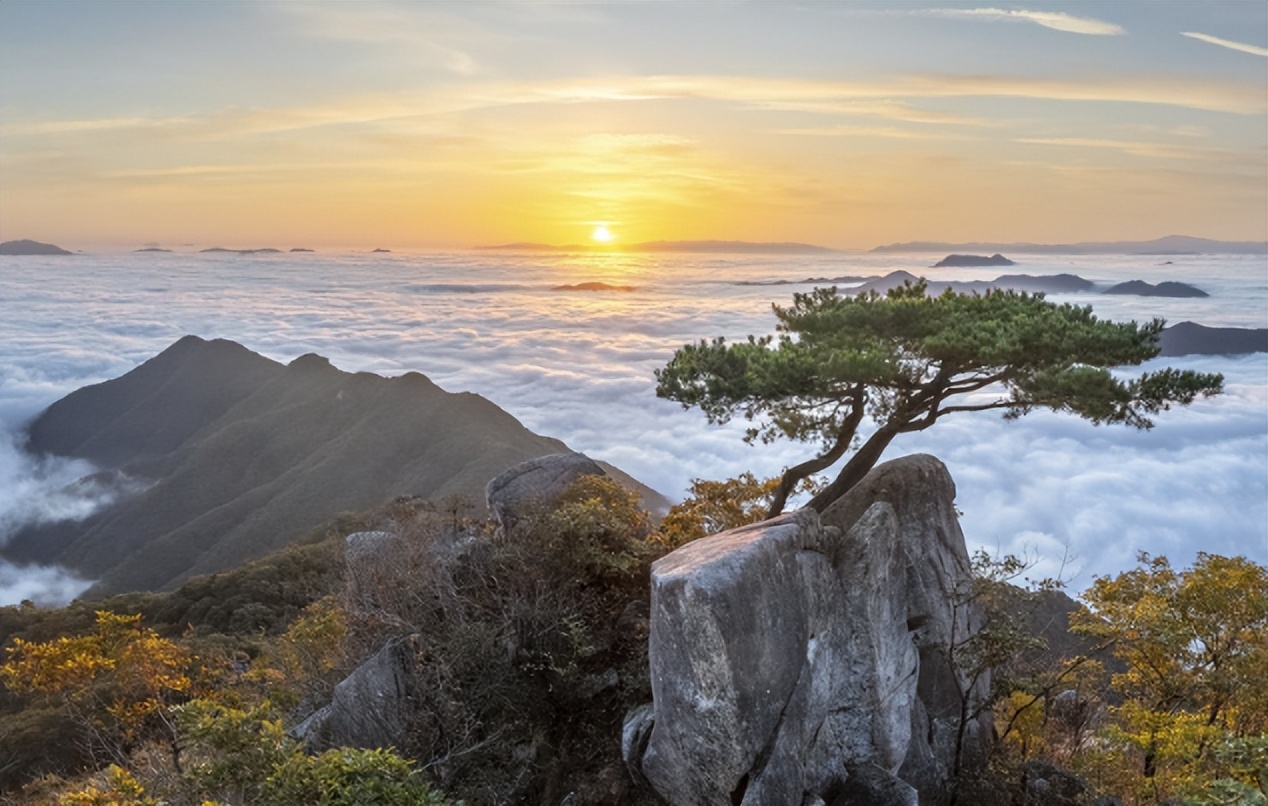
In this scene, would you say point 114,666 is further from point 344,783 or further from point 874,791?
point 874,791

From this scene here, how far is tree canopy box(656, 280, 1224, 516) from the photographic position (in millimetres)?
15359

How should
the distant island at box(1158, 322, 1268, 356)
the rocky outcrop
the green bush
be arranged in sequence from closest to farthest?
the green bush < the rocky outcrop < the distant island at box(1158, 322, 1268, 356)

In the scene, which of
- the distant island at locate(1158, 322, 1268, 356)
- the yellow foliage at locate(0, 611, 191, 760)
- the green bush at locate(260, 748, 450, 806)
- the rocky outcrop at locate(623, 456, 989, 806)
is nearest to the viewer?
the green bush at locate(260, 748, 450, 806)

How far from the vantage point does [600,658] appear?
16938 mm

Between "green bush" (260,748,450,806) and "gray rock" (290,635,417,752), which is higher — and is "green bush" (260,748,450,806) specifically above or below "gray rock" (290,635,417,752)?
above

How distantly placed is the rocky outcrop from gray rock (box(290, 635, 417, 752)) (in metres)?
4.27

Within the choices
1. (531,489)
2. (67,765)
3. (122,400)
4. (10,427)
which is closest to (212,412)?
(122,400)

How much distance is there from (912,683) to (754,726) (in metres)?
4.66

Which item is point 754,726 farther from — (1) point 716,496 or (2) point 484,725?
(1) point 716,496

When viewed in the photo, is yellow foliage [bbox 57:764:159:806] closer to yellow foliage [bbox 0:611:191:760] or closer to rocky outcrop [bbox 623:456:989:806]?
rocky outcrop [bbox 623:456:989:806]

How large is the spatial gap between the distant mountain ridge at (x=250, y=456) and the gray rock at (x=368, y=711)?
3530 inches

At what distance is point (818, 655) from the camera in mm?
13680

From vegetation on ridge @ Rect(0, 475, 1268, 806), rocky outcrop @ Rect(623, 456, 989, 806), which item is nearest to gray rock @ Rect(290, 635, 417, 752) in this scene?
vegetation on ridge @ Rect(0, 475, 1268, 806)

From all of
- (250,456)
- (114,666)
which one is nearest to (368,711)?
(114,666)
